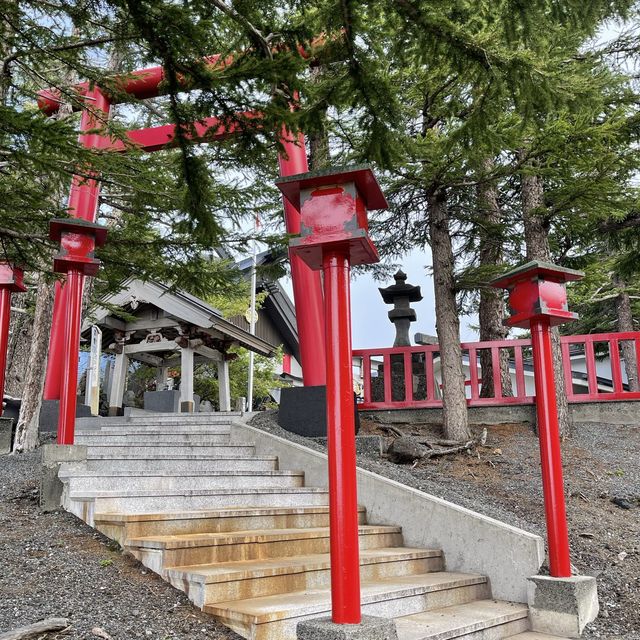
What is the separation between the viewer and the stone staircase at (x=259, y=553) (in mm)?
3439

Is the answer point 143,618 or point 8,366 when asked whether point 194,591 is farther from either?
point 8,366

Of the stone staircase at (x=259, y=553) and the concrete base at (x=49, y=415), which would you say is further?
the concrete base at (x=49, y=415)

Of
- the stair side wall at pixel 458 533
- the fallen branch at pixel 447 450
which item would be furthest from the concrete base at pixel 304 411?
the stair side wall at pixel 458 533

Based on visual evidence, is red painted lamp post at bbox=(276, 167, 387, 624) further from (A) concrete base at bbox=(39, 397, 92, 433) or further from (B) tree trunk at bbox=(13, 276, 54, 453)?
(A) concrete base at bbox=(39, 397, 92, 433)

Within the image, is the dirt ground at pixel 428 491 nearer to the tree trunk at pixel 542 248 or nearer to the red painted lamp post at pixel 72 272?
the tree trunk at pixel 542 248

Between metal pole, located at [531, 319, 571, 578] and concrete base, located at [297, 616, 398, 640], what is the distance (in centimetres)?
203

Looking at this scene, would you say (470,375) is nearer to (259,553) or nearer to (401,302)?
(401,302)

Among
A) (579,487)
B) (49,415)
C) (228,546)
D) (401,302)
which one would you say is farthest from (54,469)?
(401,302)

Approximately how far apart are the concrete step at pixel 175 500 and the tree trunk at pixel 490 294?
17.0 ft

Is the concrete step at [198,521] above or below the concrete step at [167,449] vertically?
below

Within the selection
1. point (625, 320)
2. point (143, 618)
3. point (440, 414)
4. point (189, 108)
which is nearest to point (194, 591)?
point (143, 618)

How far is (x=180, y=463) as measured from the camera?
20.7 feet

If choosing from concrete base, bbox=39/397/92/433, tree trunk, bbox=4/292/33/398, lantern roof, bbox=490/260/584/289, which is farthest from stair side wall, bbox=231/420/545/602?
tree trunk, bbox=4/292/33/398

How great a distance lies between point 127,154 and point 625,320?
45.9ft
